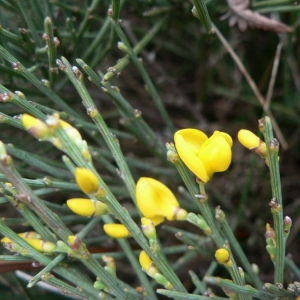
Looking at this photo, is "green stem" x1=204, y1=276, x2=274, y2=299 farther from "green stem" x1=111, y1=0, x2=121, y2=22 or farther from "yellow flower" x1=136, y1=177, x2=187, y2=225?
"green stem" x1=111, y1=0, x2=121, y2=22

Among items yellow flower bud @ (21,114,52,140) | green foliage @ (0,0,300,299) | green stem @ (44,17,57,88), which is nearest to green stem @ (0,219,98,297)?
green foliage @ (0,0,300,299)

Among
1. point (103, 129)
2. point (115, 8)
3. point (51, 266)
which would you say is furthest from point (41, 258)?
point (115, 8)

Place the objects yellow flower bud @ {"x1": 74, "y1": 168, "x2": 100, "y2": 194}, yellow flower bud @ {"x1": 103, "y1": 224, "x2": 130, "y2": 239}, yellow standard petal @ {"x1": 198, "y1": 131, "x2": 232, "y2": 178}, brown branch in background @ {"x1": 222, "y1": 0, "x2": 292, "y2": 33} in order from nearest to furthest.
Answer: yellow flower bud @ {"x1": 74, "y1": 168, "x2": 100, "y2": 194} → yellow standard petal @ {"x1": 198, "y1": 131, "x2": 232, "y2": 178} → yellow flower bud @ {"x1": 103, "y1": 224, "x2": 130, "y2": 239} → brown branch in background @ {"x1": 222, "y1": 0, "x2": 292, "y2": 33}

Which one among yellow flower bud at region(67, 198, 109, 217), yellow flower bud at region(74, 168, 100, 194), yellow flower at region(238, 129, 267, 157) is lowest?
yellow flower bud at region(67, 198, 109, 217)

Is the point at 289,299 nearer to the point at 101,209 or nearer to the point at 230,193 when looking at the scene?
the point at 101,209

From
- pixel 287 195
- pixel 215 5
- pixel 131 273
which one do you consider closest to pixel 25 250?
pixel 131 273

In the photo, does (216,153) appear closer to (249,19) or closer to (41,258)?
(41,258)

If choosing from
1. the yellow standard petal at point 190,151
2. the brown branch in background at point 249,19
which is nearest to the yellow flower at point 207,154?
the yellow standard petal at point 190,151

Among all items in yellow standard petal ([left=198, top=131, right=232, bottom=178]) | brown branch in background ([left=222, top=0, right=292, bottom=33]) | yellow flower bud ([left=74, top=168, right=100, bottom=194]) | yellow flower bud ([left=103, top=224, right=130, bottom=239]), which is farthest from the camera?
brown branch in background ([left=222, top=0, right=292, bottom=33])
